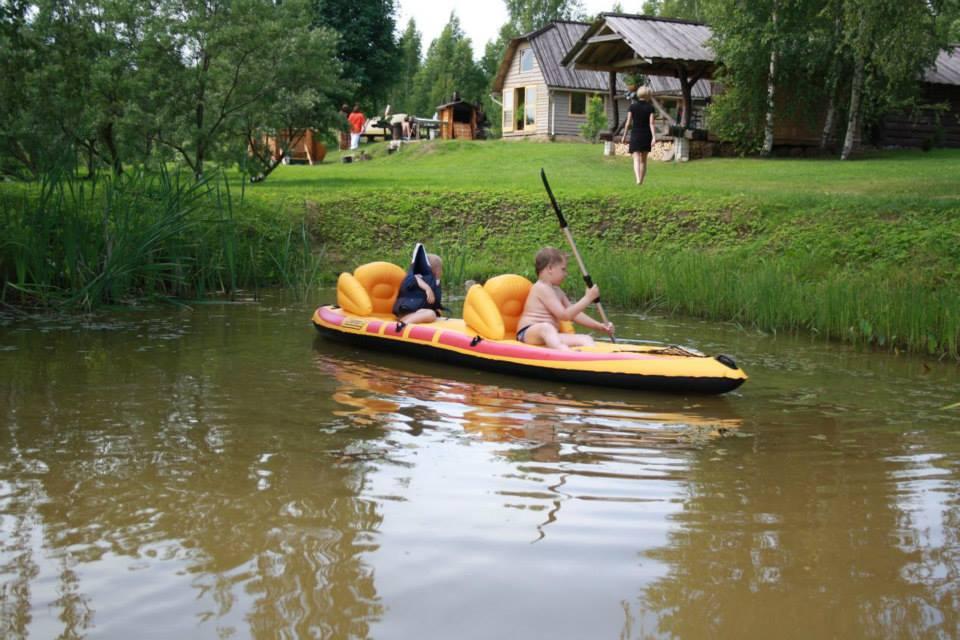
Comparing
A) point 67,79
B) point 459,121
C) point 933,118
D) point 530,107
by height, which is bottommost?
point 67,79

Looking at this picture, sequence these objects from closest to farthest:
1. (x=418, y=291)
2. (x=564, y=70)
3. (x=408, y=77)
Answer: (x=418, y=291), (x=564, y=70), (x=408, y=77)

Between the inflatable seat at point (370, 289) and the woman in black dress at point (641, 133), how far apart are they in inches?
370

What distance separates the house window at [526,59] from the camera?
138ft

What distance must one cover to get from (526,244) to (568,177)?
588 cm

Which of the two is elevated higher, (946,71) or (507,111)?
(946,71)

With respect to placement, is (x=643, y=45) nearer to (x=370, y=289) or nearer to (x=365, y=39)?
(x=370, y=289)

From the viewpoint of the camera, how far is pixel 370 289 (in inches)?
426

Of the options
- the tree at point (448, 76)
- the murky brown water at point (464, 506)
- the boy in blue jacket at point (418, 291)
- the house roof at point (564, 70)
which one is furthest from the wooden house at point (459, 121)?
the murky brown water at point (464, 506)

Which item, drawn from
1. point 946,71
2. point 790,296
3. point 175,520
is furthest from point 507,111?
point 175,520

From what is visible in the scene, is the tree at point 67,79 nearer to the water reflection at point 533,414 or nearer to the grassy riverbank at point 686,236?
the grassy riverbank at point 686,236

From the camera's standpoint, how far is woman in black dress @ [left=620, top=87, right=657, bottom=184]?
63.9 feet

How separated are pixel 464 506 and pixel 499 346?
3986 millimetres

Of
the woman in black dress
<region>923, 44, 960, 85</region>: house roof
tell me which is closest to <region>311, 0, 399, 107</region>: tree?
<region>923, 44, 960, 85</region>: house roof

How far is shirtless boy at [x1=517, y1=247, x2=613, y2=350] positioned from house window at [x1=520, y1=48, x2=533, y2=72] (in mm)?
34276
